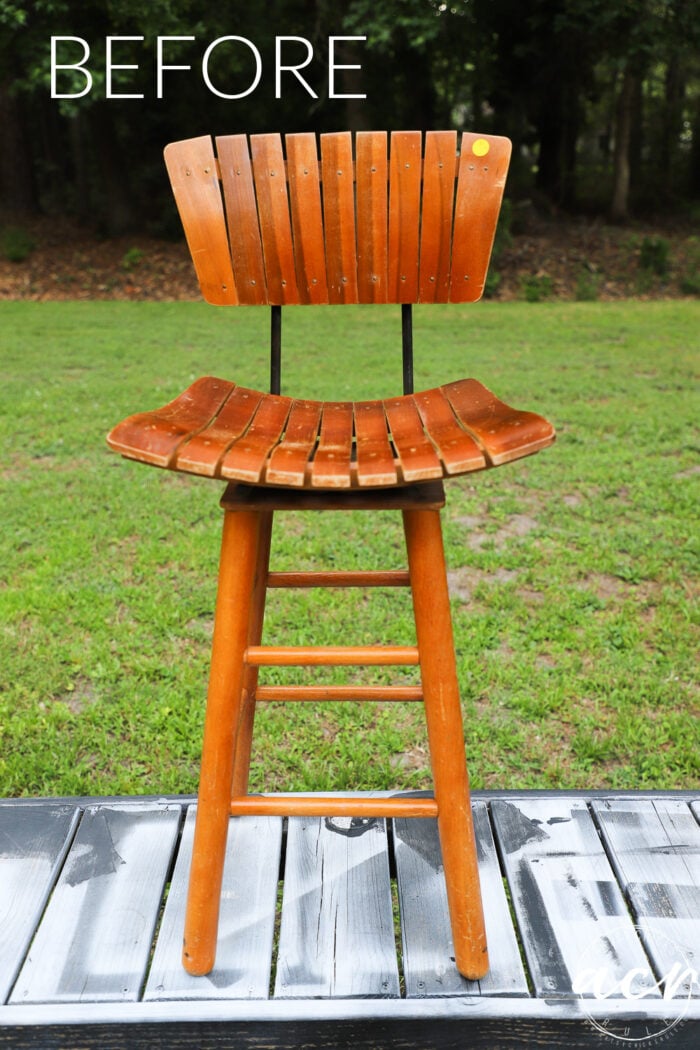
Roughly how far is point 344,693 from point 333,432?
1.49 feet

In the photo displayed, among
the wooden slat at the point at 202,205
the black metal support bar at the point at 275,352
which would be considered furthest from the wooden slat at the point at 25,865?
the wooden slat at the point at 202,205

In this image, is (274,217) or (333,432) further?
(274,217)

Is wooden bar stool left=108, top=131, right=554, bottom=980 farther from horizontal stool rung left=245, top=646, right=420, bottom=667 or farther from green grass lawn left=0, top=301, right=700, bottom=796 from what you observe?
green grass lawn left=0, top=301, right=700, bottom=796

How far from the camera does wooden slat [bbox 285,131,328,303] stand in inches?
63.2

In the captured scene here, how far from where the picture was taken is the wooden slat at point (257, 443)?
1.21 metres

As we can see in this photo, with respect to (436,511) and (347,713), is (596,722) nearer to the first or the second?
(347,713)

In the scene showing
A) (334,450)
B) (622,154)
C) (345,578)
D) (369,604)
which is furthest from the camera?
(622,154)

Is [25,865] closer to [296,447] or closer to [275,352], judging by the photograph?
[296,447]

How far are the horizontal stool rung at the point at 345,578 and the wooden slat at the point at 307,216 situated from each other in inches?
19.8

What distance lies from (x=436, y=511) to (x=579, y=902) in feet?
2.35

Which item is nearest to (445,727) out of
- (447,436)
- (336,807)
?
(336,807)

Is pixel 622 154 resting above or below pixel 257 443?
above

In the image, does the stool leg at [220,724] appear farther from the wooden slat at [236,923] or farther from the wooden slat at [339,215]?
the wooden slat at [339,215]

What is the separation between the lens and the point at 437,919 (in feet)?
4.97
